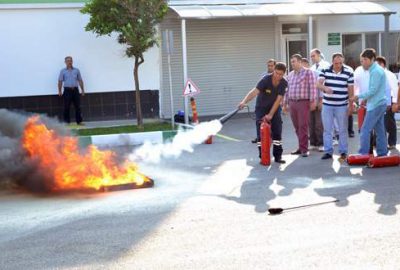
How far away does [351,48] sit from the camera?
21578mm

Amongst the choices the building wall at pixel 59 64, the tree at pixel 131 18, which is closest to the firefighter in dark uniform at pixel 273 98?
the tree at pixel 131 18

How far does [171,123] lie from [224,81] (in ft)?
13.4

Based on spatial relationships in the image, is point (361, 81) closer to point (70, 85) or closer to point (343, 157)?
point (343, 157)

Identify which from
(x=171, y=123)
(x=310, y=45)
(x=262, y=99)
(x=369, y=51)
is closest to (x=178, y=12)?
(x=171, y=123)

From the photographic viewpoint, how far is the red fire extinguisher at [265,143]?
10.4m

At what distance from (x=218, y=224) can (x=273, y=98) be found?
4502mm

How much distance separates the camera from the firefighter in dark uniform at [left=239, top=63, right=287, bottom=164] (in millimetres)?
10578

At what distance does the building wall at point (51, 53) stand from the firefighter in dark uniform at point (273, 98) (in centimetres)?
821

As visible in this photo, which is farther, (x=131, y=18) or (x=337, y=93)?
(x=131, y=18)

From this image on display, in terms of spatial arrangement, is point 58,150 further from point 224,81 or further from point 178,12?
point 224,81

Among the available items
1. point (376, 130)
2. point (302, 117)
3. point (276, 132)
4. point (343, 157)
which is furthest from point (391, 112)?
point (276, 132)

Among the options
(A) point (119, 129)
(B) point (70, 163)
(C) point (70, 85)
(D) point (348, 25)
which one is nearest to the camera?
(B) point (70, 163)

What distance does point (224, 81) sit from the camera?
20297 mm

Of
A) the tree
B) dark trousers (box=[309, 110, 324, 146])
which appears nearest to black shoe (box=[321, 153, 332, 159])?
dark trousers (box=[309, 110, 324, 146])
